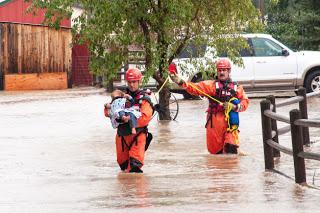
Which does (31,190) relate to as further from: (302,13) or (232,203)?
(302,13)

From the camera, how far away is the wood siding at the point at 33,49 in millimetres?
37094

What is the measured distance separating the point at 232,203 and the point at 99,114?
48.3ft

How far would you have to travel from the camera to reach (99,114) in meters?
24.6

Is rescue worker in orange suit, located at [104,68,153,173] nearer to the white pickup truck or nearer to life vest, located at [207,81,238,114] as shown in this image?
life vest, located at [207,81,238,114]

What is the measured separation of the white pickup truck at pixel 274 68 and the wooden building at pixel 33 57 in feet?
33.8

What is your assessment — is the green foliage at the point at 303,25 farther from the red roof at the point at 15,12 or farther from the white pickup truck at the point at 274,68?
the red roof at the point at 15,12

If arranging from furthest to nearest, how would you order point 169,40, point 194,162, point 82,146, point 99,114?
point 99,114
point 169,40
point 82,146
point 194,162

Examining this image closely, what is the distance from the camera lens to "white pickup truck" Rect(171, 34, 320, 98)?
28.3m

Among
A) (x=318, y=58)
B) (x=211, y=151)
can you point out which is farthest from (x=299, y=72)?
(x=211, y=151)

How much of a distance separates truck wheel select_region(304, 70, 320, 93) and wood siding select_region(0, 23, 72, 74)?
1178 centimetres

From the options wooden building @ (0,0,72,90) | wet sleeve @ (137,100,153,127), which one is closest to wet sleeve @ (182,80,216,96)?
wet sleeve @ (137,100,153,127)

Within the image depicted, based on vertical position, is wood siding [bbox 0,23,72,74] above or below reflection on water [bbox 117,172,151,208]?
above

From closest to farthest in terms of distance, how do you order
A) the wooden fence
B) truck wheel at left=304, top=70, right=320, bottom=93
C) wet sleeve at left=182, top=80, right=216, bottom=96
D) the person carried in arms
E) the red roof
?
the wooden fence
the person carried in arms
wet sleeve at left=182, top=80, right=216, bottom=96
truck wheel at left=304, top=70, right=320, bottom=93
the red roof

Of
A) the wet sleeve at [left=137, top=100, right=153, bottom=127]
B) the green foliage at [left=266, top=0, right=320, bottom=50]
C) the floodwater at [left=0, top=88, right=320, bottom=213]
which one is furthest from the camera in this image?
the green foliage at [left=266, top=0, right=320, bottom=50]
